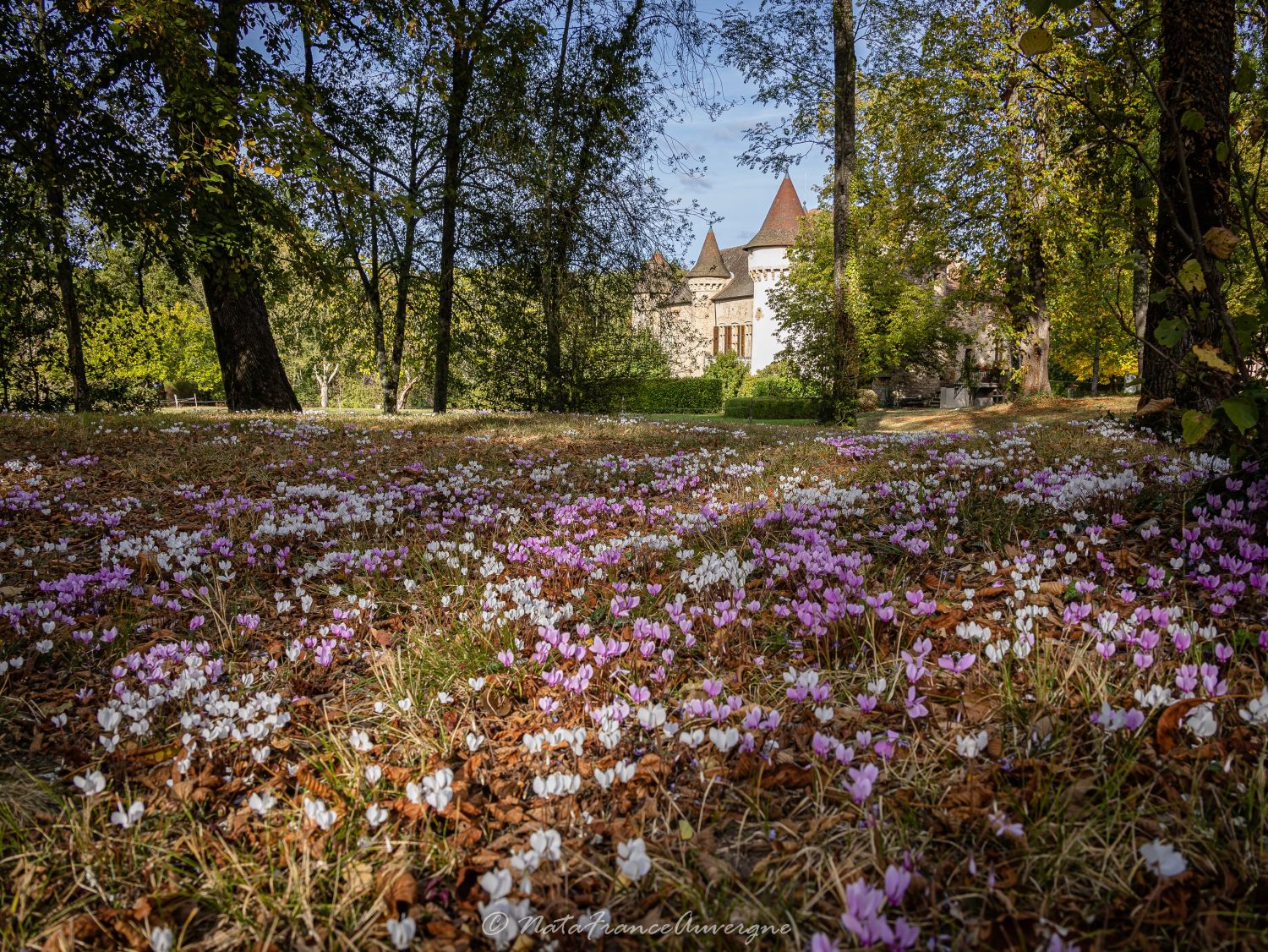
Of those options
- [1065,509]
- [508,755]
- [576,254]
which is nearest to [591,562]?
[508,755]

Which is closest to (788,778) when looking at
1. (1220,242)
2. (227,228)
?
(1220,242)

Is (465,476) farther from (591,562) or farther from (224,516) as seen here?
(591,562)

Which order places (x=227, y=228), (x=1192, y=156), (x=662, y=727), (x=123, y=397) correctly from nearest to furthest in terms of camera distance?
(x=662, y=727), (x=1192, y=156), (x=227, y=228), (x=123, y=397)

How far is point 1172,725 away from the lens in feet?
6.09

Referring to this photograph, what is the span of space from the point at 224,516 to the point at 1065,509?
5697 mm

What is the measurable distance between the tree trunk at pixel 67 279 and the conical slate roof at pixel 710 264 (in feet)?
191

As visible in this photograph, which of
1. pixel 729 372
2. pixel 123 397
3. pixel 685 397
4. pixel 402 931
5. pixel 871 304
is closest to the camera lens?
pixel 402 931

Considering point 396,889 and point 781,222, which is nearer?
point 396,889

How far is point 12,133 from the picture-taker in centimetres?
825

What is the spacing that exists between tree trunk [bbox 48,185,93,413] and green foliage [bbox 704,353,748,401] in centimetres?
3803

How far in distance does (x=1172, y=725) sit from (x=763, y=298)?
200 ft

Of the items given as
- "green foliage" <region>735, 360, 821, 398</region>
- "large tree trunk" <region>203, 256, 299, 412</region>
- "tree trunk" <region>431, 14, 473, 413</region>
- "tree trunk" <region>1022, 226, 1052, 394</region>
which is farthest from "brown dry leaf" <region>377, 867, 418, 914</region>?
"green foliage" <region>735, 360, 821, 398</region>

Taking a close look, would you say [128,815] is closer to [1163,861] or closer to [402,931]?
[402,931]

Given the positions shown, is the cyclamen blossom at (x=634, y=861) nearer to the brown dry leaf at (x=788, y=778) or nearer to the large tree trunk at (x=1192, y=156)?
the brown dry leaf at (x=788, y=778)
